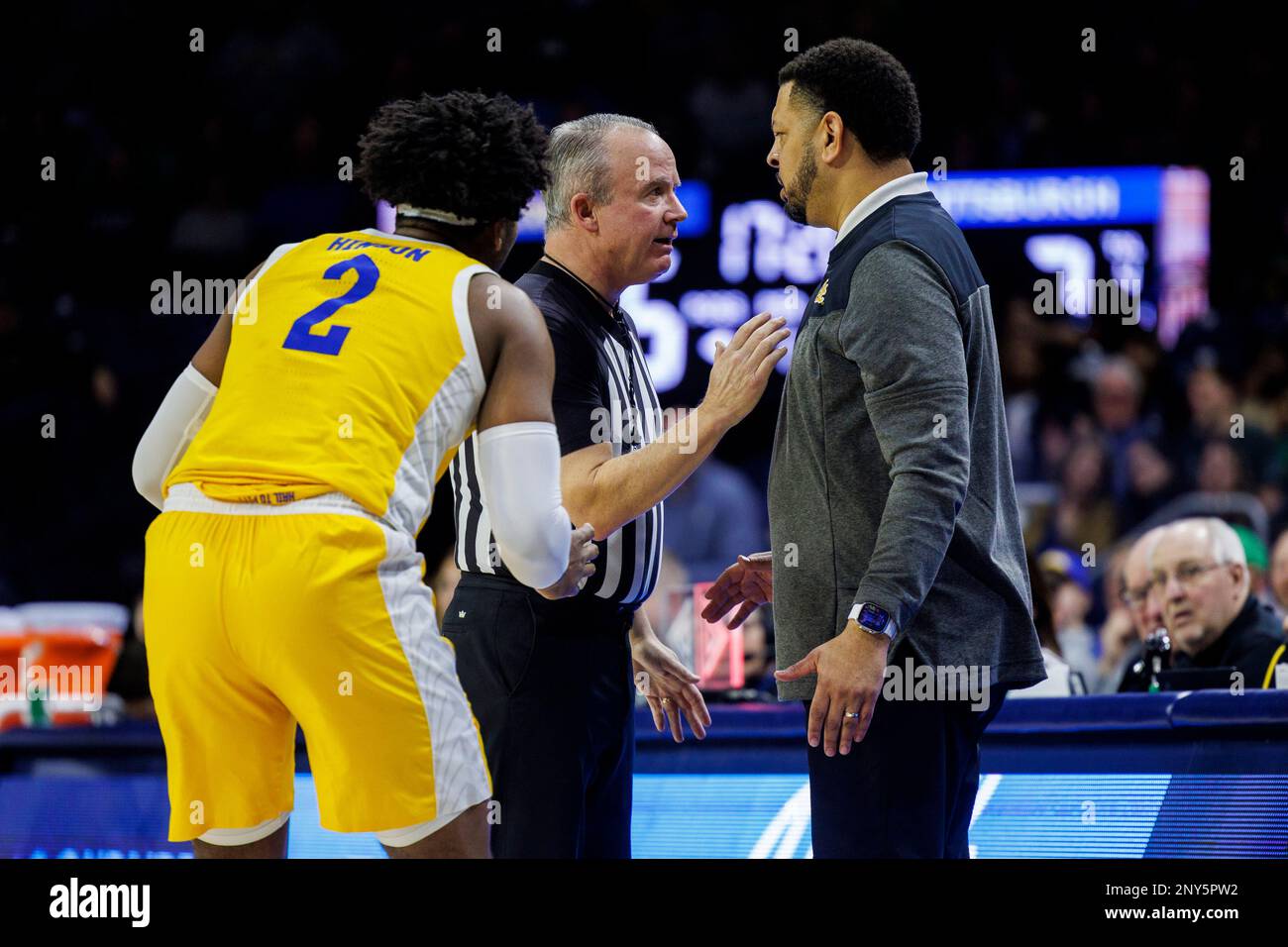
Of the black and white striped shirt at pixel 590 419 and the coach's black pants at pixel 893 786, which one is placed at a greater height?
the black and white striped shirt at pixel 590 419

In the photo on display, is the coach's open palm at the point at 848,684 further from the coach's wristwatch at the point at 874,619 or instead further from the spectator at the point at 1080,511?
the spectator at the point at 1080,511

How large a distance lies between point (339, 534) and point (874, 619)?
0.77 metres

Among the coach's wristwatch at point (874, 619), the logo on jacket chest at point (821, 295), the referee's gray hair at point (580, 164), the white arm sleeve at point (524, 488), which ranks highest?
the referee's gray hair at point (580, 164)

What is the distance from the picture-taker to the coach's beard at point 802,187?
2.65 metres

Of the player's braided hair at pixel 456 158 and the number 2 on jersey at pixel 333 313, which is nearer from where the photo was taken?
the number 2 on jersey at pixel 333 313

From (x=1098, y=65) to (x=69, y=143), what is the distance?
571 centimetres

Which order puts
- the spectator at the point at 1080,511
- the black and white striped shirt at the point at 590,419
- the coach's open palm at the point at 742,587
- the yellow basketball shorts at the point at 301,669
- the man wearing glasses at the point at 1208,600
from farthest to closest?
the spectator at the point at 1080,511, the man wearing glasses at the point at 1208,600, the coach's open palm at the point at 742,587, the black and white striped shirt at the point at 590,419, the yellow basketball shorts at the point at 301,669

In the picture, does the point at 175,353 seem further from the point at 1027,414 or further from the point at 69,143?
the point at 1027,414

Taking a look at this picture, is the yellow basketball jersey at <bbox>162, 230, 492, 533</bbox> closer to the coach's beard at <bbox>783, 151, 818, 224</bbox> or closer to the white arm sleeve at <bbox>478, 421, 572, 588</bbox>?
the white arm sleeve at <bbox>478, 421, 572, 588</bbox>

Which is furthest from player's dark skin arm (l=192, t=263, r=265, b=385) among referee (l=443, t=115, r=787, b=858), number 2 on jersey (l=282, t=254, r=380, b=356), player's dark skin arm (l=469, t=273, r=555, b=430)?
referee (l=443, t=115, r=787, b=858)

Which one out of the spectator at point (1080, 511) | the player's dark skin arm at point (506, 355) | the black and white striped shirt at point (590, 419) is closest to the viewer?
the player's dark skin arm at point (506, 355)

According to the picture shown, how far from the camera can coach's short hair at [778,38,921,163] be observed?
261cm

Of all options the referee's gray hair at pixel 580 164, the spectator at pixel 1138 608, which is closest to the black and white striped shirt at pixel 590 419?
the referee's gray hair at pixel 580 164

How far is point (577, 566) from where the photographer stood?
2.44m
